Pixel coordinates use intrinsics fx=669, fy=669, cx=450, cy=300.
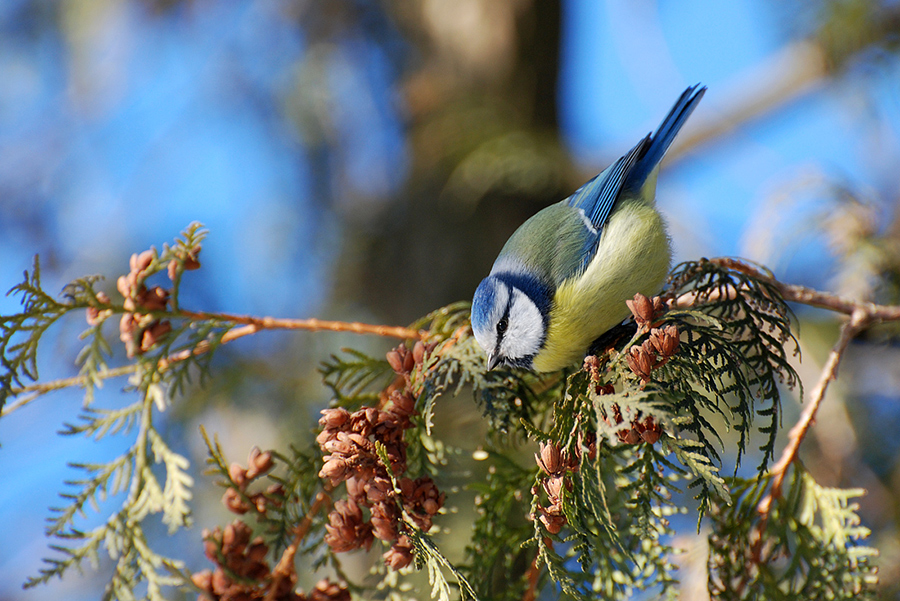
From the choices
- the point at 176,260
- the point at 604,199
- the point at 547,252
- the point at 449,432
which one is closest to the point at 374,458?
the point at 176,260

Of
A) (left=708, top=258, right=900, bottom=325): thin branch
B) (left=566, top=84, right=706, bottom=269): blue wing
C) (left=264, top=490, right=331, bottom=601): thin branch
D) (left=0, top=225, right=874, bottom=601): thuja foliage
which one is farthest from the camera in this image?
(left=566, top=84, right=706, bottom=269): blue wing

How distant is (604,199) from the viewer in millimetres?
1789

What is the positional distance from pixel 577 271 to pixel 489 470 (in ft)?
1.74

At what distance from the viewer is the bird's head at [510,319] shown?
4.42ft

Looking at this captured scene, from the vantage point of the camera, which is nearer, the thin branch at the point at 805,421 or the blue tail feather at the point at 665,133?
the thin branch at the point at 805,421

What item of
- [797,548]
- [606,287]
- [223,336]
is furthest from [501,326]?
[797,548]

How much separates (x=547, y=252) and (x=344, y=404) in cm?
66

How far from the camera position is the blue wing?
5.75 ft

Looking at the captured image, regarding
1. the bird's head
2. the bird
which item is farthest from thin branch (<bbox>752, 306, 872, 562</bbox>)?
the bird's head

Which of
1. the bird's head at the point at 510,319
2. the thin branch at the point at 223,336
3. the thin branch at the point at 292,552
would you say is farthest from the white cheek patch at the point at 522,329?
the thin branch at the point at 292,552

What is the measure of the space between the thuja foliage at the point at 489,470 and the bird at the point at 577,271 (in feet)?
0.18

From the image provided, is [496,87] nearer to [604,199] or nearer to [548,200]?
[548,200]

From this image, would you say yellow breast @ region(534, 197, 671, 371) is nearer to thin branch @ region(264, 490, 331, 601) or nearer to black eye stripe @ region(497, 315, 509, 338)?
black eye stripe @ region(497, 315, 509, 338)

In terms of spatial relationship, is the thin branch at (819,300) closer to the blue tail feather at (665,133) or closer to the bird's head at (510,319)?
the bird's head at (510,319)
